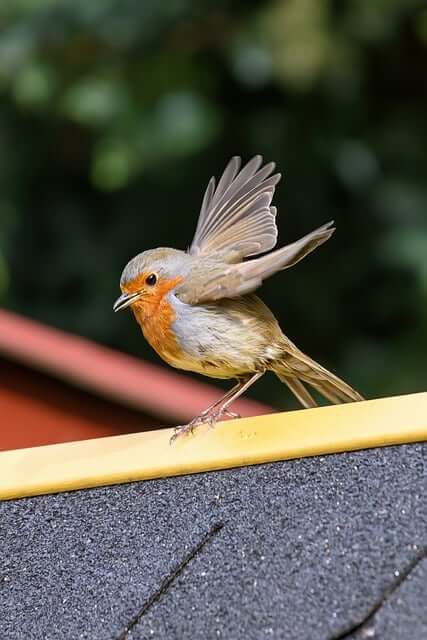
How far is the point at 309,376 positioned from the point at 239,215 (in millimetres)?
471

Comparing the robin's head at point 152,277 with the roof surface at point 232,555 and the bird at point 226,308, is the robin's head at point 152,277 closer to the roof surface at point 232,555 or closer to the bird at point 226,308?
the bird at point 226,308

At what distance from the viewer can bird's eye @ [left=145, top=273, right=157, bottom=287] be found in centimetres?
307

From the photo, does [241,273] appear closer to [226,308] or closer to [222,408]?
[226,308]

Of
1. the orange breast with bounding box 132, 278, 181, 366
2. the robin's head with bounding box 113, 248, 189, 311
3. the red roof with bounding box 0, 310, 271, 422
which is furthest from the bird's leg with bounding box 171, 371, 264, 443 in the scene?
the red roof with bounding box 0, 310, 271, 422

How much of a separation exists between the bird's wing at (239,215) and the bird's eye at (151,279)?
185 mm

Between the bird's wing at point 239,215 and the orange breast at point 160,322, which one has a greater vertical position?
the bird's wing at point 239,215

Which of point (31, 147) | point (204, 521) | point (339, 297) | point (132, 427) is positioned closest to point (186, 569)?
point (204, 521)

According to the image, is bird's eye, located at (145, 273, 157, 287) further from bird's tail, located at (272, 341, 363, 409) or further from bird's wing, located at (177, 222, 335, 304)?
bird's tail, located at (272, 341, 363, 409)

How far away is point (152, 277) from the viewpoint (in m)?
3.07

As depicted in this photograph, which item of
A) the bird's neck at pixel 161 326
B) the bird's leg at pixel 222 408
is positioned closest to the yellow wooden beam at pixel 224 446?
the bird's leg at pixel 222 408

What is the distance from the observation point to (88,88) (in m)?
5.75

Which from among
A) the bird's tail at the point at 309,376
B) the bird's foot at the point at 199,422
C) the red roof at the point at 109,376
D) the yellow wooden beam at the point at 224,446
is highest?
the yellow wooden beam at the point at 224,446

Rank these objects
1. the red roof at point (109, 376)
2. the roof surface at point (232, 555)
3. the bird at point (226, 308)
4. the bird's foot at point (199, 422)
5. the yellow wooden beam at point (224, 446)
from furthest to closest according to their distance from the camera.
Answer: the red roof at point (109, 376) → the bird at point (226, 308) → the bird's foot at point (199, 422) → the yellow wooden beam at point (224, 446) → the roof surface at point (232, 555)

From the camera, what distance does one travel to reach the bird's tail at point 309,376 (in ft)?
9.89
